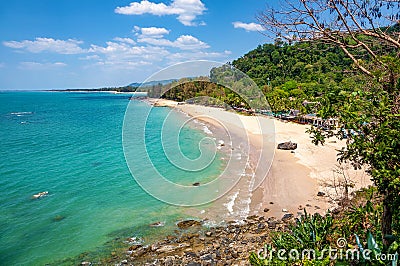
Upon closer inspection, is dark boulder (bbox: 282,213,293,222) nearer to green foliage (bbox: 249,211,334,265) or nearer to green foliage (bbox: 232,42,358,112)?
green foliage (bbox: 249,211,334,265)

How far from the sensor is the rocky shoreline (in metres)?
8.67

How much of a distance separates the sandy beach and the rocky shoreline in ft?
3.83

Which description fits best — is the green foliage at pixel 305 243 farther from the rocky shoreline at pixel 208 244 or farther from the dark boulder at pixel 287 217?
the dark boulder at pixel 287 217

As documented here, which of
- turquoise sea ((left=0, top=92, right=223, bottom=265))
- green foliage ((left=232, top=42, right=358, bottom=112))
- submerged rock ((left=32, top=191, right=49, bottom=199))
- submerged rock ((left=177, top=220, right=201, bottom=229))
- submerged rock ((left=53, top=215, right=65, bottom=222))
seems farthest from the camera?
green foliage ((left=232, top=42, right=358, bottom=112))

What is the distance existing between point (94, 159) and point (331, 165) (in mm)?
17656

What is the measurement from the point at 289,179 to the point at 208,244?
25.6 feet

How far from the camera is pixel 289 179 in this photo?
1587 centimetres

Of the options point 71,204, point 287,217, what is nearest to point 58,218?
point 71,204

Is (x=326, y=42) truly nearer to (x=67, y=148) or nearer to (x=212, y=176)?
(x=212, y=176)

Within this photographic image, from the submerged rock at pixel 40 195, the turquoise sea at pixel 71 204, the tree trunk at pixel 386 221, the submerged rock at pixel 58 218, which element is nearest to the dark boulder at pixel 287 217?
the turquoise sea at pixel 71 204

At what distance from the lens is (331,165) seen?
58.7 ft

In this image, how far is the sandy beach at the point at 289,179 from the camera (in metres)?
12.5

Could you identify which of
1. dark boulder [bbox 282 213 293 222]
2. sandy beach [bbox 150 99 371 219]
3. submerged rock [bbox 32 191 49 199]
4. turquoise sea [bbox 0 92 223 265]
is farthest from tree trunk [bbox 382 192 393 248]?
submerged rock [bbox 32 191 49 199]

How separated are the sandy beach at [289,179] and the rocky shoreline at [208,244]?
117 cm
